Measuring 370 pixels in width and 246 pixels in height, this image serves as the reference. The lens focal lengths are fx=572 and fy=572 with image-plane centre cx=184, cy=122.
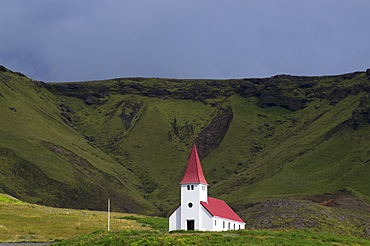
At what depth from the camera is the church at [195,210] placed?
5653cm

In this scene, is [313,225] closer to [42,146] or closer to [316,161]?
[316,161]

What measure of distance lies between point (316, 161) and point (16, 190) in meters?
75.9

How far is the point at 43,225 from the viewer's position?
58.2 metres

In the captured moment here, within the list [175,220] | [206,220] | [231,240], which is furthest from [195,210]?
[231,240]

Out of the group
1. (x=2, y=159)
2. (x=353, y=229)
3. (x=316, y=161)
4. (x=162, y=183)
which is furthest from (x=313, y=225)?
(x=162, y=183)

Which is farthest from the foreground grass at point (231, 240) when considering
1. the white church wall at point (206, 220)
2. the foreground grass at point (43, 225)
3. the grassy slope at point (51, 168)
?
the grassy slope at point (51, 168)

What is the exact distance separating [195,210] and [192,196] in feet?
5.05

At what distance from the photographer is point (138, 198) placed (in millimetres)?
173500

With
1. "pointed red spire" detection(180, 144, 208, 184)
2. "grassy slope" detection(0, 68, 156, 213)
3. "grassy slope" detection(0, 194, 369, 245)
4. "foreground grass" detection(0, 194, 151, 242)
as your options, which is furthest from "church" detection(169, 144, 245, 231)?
"grassy slope" detection(0, 68, 156, 213)

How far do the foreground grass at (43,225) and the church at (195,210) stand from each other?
5.38 metres

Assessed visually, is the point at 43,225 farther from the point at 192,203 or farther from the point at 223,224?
the point at 223,224

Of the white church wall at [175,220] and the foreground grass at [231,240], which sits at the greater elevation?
the white church wall at [175,220]

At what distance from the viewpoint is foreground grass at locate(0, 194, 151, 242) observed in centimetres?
5150

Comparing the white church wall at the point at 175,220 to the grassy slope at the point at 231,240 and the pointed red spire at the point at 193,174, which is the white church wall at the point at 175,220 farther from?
the grassy slope at the point at 231,240
